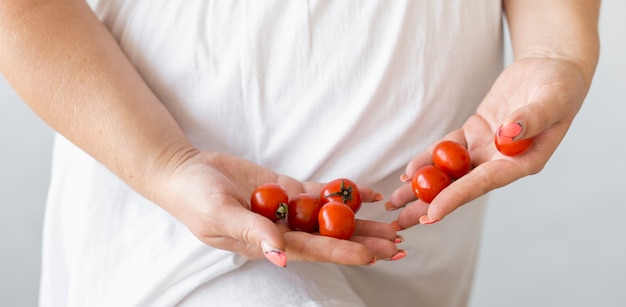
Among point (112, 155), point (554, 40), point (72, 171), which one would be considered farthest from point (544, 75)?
point (72, 171)

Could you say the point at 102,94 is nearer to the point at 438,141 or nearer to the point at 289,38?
the point at 289,38

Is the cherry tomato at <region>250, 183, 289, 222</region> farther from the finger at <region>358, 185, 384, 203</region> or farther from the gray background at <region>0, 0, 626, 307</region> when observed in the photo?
the gray background at <region>0, 0, 626, 307</region>

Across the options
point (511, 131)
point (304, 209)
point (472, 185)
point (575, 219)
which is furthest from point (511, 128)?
point (575, 219)

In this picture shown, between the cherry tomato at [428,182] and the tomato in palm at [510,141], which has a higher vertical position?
the tomato in palm at [510,141]

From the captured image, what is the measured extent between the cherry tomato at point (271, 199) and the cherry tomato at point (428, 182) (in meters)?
0.20

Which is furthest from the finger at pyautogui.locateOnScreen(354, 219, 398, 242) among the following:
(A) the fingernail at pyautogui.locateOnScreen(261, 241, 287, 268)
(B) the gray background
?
(B) the gray background

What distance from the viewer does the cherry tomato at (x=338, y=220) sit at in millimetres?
1181

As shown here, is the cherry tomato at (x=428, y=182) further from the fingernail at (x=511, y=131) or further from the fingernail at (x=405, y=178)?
the fingernail at (x=511, y=131)

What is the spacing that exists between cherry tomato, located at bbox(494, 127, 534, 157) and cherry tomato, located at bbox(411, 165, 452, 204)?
0.11 m

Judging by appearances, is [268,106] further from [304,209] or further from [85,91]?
[85,91]

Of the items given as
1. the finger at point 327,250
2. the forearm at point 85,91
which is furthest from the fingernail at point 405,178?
the forearm at point 85,91

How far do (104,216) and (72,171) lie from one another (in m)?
0.13

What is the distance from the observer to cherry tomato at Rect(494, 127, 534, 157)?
1.16 meters

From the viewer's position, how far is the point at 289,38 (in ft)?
4.08
